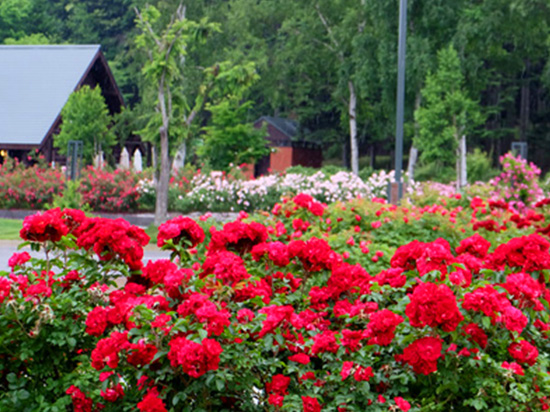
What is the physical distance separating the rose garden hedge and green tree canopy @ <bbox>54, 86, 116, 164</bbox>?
90.9 ft

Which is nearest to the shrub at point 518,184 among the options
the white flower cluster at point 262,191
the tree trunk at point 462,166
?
the white flower cluster at point 262,191

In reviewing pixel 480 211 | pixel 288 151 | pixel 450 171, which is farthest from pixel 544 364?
pixel 288 151

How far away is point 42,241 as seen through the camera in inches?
177

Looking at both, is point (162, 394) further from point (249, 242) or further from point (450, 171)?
point (450, 171)

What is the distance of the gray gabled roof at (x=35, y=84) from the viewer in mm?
34219

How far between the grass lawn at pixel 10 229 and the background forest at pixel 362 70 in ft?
14.8

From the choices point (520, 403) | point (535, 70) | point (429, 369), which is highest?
point (535, 70)

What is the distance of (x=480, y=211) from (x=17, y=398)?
8.18m

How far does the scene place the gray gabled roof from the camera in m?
34.2

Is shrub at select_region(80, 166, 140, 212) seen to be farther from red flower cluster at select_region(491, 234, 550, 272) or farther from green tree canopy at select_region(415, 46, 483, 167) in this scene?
red flower cluster at select_region(491, 234, 550, 272)

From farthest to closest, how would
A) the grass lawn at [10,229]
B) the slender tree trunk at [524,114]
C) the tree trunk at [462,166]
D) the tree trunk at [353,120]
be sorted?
the slender tree trunk at [524,114] → the tree trunk at [353,120] → the tree trunk at [462,166] → the grass lawn at [10,229]

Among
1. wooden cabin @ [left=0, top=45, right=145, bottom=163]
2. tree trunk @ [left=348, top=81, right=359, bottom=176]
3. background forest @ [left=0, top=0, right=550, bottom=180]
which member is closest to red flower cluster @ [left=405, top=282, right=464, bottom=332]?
background forest @ [left=0, top=0, right=550, bottom=180]

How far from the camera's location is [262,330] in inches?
151

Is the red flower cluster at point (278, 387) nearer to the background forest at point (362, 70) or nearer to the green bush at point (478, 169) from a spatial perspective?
the background forest at point (362, 70)
